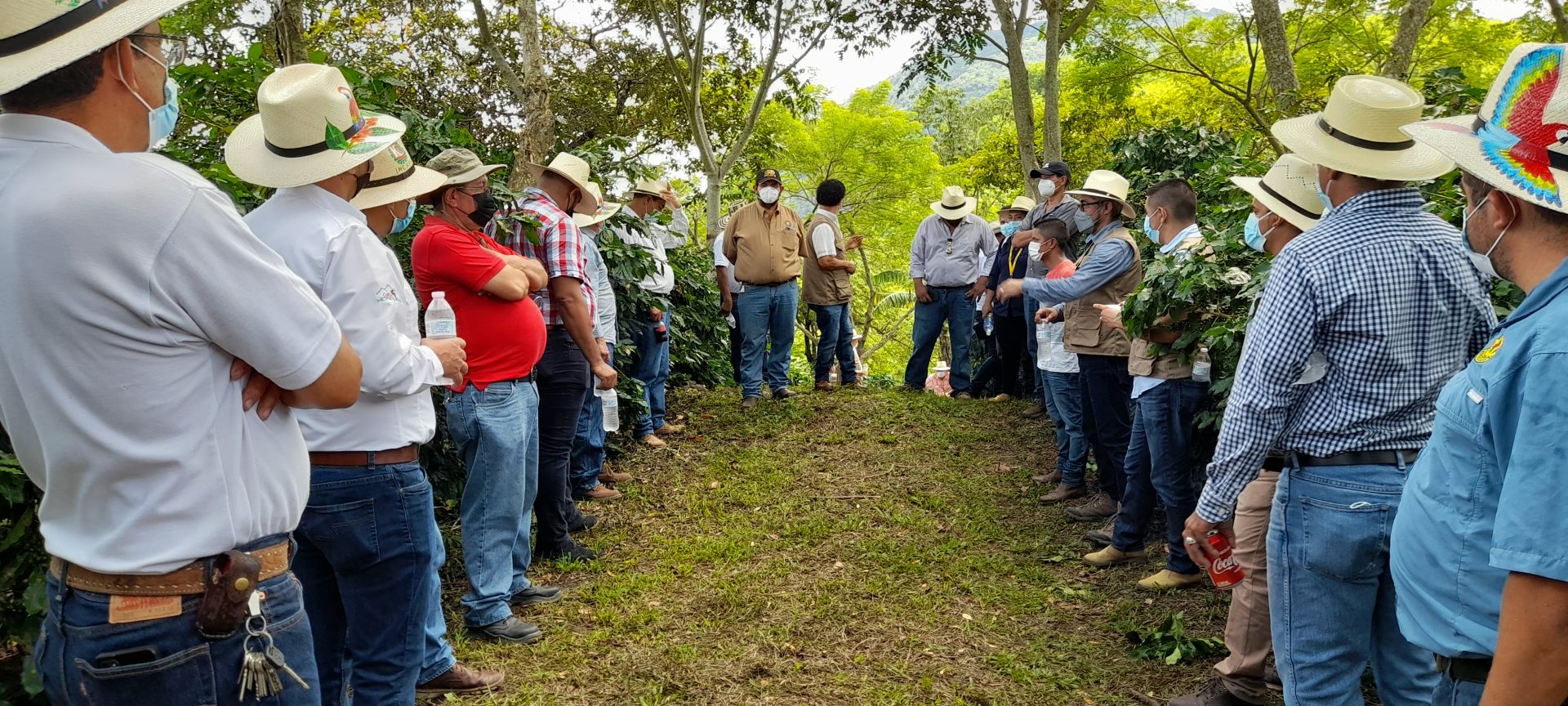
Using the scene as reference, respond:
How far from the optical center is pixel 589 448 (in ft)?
22.2

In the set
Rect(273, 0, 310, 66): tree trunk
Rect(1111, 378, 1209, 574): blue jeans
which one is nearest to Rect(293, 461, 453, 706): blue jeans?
Rect(1111, 378, 1209, 574): blue jeans

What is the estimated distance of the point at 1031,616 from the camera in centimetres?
484

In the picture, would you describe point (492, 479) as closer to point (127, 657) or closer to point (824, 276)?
point (127, 657)

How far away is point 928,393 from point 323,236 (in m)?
8.25

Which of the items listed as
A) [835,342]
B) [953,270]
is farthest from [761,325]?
[953,270]

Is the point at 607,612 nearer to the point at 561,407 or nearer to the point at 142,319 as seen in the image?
the point at 561,407

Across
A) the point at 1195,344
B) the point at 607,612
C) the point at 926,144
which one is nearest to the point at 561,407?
the point at 607,612

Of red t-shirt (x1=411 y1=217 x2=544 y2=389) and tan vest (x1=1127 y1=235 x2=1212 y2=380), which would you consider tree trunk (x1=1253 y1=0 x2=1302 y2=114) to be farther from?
red t-shirt (x1=411 y1=217 x2=544 y2=389)

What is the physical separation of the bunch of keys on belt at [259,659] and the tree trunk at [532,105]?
24.1ft

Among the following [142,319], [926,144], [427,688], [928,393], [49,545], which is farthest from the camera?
[926,144]

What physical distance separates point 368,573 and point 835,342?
25.7ft

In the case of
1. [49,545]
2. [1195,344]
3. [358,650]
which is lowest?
[358,650]

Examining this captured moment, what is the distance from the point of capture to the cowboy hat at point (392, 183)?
10.8 feet

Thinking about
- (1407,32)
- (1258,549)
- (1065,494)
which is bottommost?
(1065,494)
